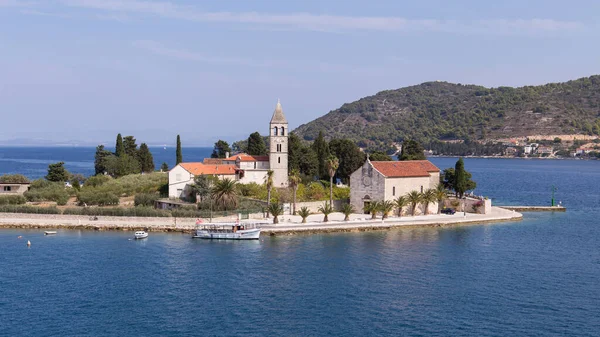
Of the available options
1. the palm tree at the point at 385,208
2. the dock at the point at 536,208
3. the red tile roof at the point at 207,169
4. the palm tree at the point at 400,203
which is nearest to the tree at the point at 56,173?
the red tile roof at the point at 207,169

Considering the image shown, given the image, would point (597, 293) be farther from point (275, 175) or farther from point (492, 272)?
point (275, 175)

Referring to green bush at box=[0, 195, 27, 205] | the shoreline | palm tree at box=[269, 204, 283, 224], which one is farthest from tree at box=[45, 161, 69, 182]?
palm tree at box=[269, 204, 283, 224]

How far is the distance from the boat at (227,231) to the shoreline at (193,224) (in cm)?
154

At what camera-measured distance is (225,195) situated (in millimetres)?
59312

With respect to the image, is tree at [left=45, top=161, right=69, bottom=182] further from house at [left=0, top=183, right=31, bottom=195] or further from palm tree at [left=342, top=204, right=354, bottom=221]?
palm tree at [left=342, top=204, right=354, bottom=221]

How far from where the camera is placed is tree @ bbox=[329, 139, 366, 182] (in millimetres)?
79000

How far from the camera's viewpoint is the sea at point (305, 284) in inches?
1244

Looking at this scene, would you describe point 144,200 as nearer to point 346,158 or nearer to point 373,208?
point 373,208

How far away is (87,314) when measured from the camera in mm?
33094

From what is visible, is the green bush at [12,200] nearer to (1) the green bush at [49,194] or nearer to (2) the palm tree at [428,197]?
(1) the green bush at [49,194]

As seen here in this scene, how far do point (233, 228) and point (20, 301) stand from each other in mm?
21130

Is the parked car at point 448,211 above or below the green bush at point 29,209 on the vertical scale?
below

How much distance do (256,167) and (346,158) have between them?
14570 millimetres

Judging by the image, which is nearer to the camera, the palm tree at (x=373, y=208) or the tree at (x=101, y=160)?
the palm tree at (x=373, y=208)
